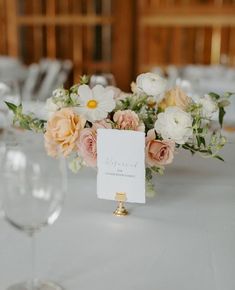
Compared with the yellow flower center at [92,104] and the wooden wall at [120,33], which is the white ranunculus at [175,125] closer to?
the yellow flower center at [92,104]

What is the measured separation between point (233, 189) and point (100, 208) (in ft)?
1.18

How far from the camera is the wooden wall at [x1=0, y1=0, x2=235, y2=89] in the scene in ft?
16.0

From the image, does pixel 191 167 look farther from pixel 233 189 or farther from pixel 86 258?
pixel 86 258

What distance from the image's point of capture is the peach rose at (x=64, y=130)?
3.59 ft

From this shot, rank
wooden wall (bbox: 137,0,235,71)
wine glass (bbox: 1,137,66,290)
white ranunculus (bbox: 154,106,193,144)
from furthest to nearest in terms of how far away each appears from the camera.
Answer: wooden wall (bbox: 137,0,235,71) < white ranunculus (bbox: 154,106,193,144) < wine glass (bbox: 1,137,66,290)

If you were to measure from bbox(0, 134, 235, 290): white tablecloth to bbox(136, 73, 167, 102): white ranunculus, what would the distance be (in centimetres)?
26

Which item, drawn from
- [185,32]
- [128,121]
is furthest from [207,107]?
[185,32]

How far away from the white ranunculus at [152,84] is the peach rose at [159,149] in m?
0.10

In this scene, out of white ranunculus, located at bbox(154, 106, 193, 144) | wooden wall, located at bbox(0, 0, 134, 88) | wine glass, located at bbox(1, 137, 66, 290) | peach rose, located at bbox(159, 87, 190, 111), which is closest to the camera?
wine glass, located at bbox(1, 137, 66, 290)

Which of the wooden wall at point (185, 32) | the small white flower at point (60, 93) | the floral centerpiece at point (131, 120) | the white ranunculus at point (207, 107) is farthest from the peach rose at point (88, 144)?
the wooden wall at point (185, 32)

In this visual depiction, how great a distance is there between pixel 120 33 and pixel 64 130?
13.3 feet

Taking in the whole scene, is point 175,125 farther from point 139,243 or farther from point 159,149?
point 139,243

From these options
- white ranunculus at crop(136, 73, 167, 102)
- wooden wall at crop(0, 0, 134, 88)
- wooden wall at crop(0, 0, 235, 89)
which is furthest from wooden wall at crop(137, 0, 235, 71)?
white ranunculus at crop(136, 73, 167, 102)

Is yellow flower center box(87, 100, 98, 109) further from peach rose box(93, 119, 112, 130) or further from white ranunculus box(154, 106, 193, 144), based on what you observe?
white ranunculus box(154, 106, 193, 144)
